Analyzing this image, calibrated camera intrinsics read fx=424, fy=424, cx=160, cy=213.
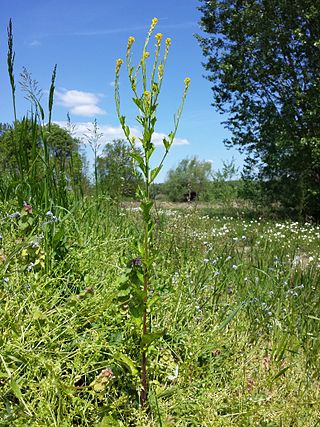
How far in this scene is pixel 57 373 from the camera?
173cm

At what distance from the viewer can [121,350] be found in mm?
1934

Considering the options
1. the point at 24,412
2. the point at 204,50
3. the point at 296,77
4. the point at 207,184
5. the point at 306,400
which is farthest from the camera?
the point at 207,184

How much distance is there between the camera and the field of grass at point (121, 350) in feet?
5.61

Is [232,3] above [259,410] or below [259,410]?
above

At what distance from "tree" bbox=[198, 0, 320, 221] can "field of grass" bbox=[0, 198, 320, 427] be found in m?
9.03

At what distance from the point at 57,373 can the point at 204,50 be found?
12608 mm

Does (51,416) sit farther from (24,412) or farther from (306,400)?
(306,400)

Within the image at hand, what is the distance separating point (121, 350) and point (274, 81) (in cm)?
1168

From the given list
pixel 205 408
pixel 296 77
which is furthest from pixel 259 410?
pixel 296 77

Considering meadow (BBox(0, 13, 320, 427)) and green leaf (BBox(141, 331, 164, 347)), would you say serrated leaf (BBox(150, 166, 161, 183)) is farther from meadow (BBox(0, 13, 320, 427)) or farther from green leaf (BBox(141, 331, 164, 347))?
green leaf (BBox(141, 331, 164, 347))

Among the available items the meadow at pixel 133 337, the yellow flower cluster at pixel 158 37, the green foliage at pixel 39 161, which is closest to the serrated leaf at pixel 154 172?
the meadow at pixel 133 337

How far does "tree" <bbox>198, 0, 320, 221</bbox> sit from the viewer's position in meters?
11.3

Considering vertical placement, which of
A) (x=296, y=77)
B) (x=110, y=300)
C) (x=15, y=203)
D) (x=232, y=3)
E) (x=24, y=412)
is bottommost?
(x=24, y=412)

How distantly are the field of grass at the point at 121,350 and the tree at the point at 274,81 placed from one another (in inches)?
355
